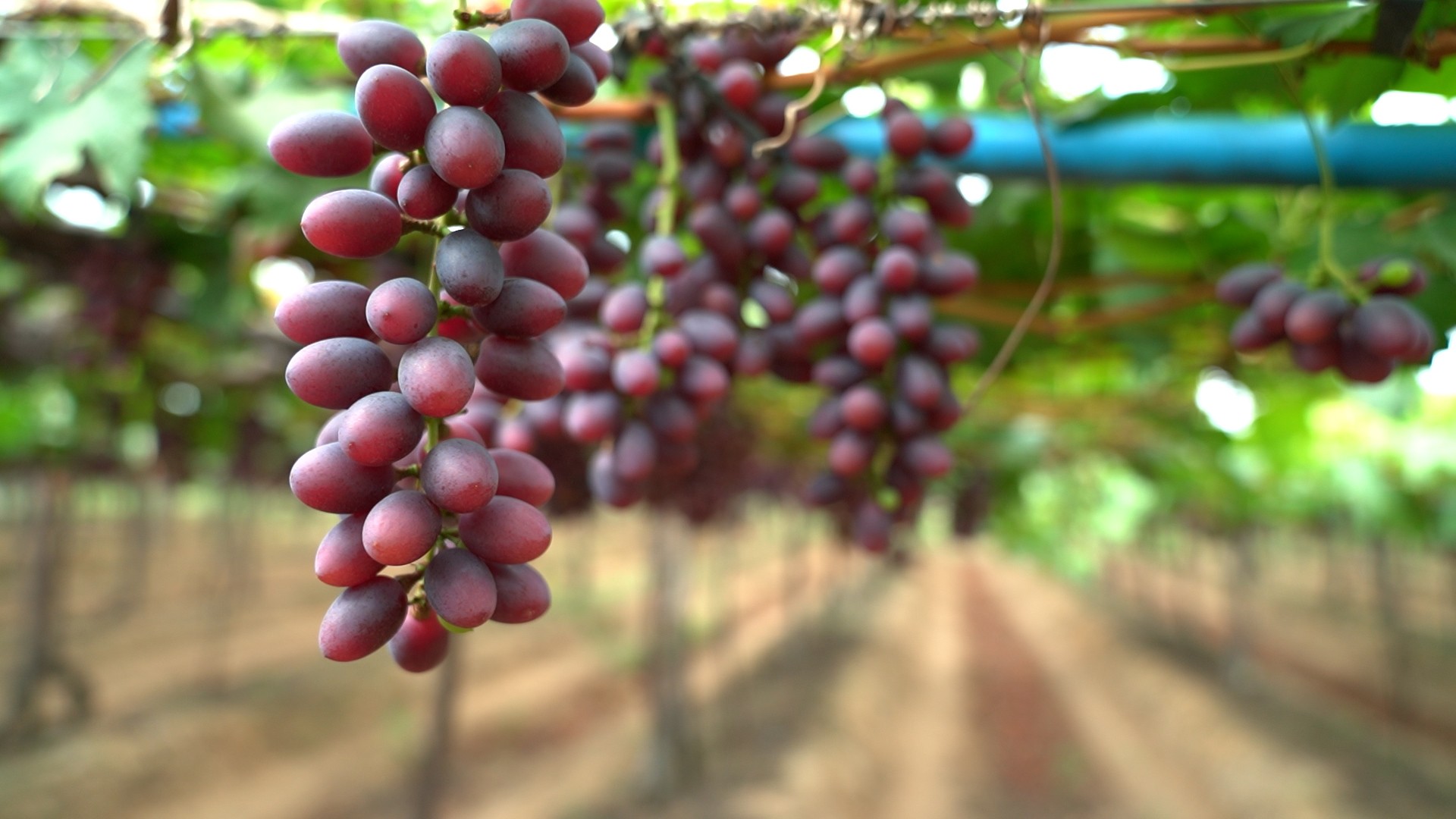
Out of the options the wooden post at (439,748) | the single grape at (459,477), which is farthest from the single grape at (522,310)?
the wooden post at (439,748)

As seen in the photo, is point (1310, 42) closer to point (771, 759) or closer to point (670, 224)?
point (670, 224)

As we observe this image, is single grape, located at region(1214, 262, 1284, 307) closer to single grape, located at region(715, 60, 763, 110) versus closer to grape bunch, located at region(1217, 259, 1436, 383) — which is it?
grape bunch, located at region(1217, 259, 1436, 383)

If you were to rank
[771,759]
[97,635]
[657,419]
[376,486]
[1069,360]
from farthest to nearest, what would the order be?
[97,635] < [771,759] < [1069,360] < [657,419] < [376,486]

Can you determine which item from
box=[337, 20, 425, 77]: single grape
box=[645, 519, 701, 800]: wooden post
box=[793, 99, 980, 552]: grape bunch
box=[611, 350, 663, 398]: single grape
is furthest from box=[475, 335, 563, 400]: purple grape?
box=[645, 519, 701, 800]: wooden post

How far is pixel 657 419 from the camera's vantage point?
43.0 inches

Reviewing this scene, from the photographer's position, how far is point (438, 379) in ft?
1.85

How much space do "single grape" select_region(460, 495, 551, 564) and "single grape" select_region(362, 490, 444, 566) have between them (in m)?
0.04

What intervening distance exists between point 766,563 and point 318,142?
23657mm

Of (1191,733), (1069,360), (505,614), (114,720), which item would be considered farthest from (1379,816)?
(114,720)

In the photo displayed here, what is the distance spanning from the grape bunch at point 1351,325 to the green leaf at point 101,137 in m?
1.48

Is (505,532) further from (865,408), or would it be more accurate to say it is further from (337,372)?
(865,408)

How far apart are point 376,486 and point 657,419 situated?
0.51 metres

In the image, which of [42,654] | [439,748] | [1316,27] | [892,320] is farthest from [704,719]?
[1316,27]

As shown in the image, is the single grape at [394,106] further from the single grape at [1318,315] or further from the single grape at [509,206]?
the single grape at [1318,315]
